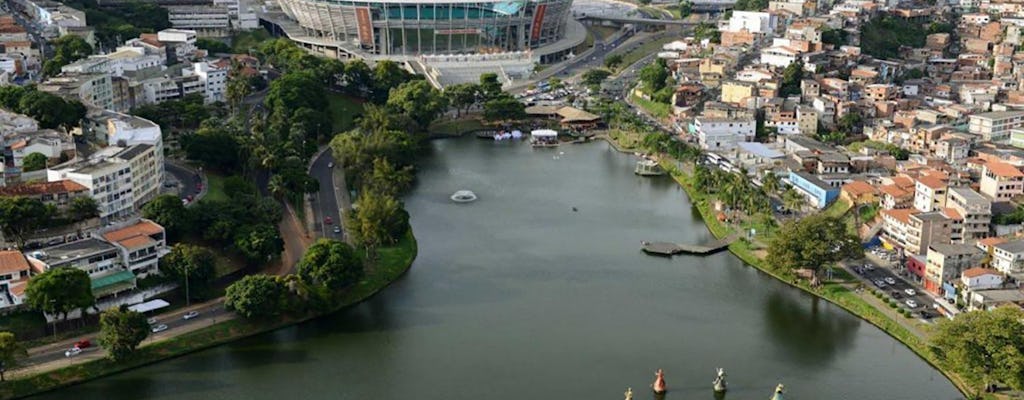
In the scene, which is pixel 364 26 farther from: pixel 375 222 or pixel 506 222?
pixel 375 222

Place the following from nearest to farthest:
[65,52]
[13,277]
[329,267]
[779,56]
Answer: [13,277] < [329,267] < [65,52] < [779,56]

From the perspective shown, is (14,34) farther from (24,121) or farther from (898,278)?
(898,278)

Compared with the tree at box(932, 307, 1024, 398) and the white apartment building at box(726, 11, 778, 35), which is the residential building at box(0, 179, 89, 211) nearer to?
the tree at box(932, 307, 1024, 398)

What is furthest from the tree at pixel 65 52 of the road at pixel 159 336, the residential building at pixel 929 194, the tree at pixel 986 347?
the tree at pixel 986 347

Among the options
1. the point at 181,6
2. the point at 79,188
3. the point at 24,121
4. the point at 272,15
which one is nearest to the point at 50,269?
the point at 79,188

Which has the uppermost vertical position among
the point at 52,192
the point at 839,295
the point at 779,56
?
the point at 779,56

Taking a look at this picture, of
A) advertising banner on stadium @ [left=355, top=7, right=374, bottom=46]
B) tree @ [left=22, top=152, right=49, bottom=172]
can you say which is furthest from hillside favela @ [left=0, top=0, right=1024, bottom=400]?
advertising banner on stadium @ [left=355, top=7, right=374, bottom=46]

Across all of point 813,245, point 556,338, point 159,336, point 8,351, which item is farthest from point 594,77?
point 8,351
